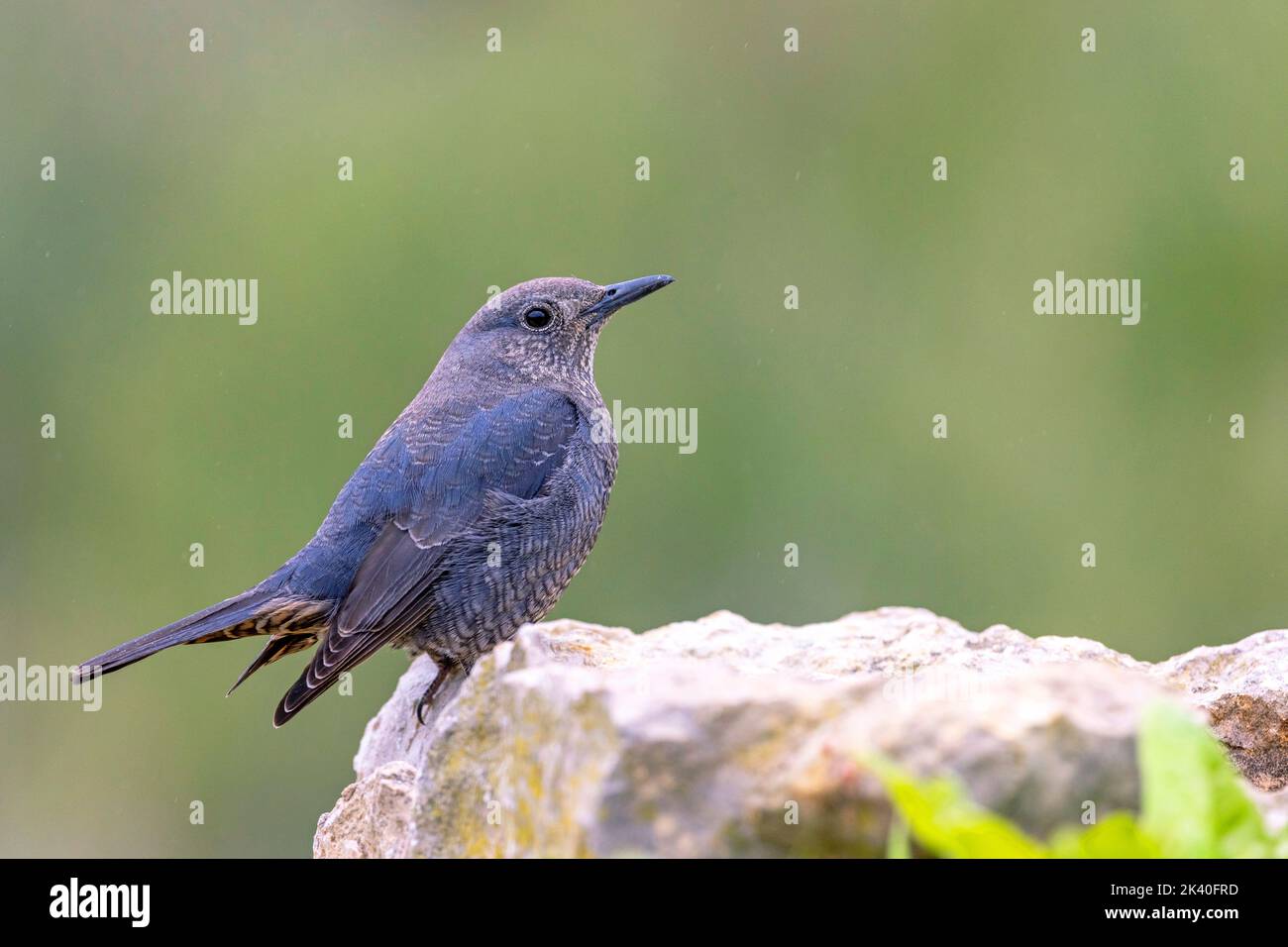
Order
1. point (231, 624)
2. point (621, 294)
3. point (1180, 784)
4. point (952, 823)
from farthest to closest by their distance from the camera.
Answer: point (621, 294) < point (231, 624) < point (1180, 784) < point (952, 823)

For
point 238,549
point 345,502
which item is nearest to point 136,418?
point 238,549

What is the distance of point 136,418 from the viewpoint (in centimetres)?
1377

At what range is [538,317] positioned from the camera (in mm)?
6703

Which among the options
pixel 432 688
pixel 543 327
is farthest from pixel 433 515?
pixel 543 327

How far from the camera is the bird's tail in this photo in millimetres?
5422

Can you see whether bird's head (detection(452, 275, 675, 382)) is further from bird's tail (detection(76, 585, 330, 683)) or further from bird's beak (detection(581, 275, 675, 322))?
bird's tail (detection(76, 585, 330, 683))

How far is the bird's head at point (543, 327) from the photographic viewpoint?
6.64 metres

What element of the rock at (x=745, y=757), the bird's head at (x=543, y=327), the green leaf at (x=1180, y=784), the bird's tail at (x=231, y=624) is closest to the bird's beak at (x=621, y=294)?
the bird's head at (x=543, y=327)

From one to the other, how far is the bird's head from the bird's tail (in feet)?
4.43

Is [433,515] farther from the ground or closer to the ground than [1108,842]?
farther from the ground

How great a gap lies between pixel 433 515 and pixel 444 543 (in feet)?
0.44

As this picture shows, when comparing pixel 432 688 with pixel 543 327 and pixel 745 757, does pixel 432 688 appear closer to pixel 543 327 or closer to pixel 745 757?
pixel 543 327

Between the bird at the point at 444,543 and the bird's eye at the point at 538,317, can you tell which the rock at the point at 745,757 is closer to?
the bird at the point at 444,543

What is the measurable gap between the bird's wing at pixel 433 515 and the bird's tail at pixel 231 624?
0.18 meters
